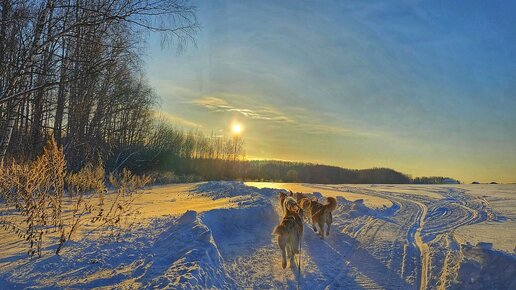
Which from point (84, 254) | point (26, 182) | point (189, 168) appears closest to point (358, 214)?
point (84, 254)

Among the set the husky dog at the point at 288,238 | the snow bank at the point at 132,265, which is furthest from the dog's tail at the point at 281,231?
the snow bank at the point at 132,265

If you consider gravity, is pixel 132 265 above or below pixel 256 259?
above

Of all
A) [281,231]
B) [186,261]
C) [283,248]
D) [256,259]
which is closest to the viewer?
[186,261]

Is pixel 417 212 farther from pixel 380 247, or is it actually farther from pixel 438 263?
pixel 438 263

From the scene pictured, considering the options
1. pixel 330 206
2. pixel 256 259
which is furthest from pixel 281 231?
pixel 330 206

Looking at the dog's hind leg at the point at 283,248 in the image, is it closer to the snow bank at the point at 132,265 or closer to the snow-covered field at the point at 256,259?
the snow-covered field at the point at 256,259

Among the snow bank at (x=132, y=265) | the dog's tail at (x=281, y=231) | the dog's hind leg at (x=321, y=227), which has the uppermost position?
the dog's tail at (x=281, y=231)

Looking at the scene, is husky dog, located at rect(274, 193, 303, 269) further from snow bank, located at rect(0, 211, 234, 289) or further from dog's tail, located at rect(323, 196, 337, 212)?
dog's tail, located at rect(323, 196, 337, 212)

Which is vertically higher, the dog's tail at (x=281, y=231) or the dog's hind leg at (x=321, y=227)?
the dog's tail at (x=281, y=231)

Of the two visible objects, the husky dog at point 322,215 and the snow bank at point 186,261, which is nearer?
the snow bank at point 186,261

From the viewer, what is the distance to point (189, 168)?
47625 millimetres

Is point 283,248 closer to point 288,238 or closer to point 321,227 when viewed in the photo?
point 288,238

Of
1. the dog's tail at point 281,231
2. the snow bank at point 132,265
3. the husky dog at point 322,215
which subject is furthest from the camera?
the husky dog at point 322,215

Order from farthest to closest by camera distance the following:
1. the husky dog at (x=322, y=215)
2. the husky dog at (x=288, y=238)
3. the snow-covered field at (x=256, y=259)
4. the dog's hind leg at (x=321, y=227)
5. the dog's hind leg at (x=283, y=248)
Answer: the husky dog at (x=322, y=215) → the dog's hind leg at (x=321, y=227) → the husky dog at (x=288, y=238) → the dog's hind leg at (x=283, y=248) → the snow-covered field at (x=256, y=259)
